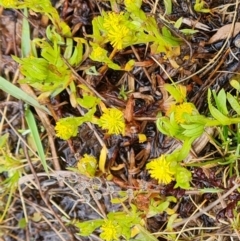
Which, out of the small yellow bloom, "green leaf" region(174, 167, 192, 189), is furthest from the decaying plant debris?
"green leaf" region(174, 167, 192, 189)

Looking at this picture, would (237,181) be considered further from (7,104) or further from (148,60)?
(7,104)

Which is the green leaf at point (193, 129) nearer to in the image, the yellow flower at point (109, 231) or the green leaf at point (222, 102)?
the green leaf at point (222, 102)

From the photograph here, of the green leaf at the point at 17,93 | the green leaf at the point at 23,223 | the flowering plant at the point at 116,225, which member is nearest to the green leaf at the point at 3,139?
the green leaf at the point at 17,93

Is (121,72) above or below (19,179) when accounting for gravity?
above

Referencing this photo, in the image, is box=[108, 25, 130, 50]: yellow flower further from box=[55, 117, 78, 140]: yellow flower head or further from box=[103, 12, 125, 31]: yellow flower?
box=[55, 117, 78, 140]: yellow flower head

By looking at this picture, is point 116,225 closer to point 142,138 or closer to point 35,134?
point 142,138

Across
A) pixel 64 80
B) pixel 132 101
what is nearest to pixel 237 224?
pixel 132 101
